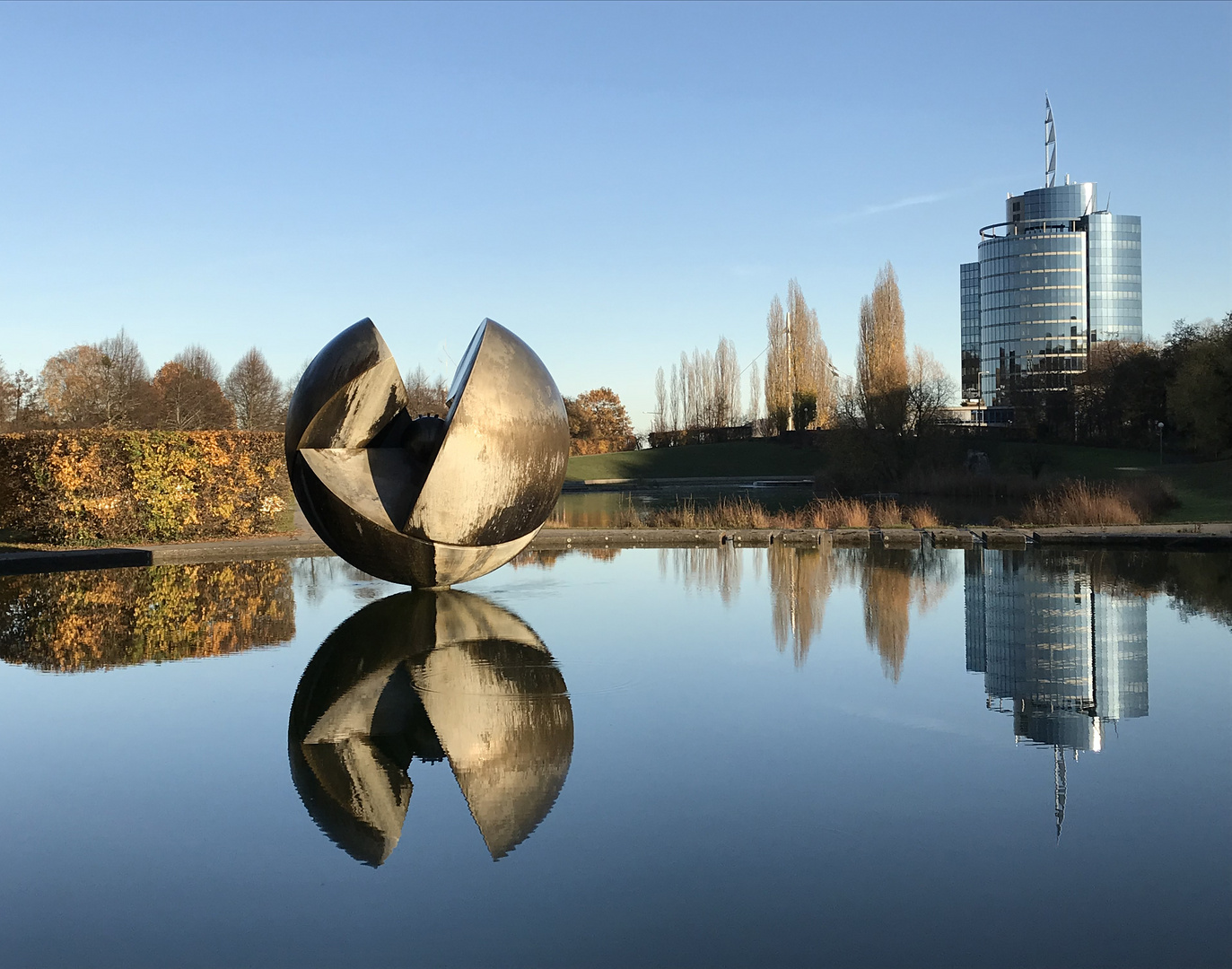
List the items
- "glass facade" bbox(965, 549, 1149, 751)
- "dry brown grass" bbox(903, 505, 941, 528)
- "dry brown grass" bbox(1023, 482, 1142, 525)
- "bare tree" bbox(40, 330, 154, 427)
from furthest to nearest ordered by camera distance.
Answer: "bare tree" bbox(40, 330, 154, 427), "dry brown grass" bbox(1023, 482, 1142, 525), "dry brown grass" bbox(903, 505, 941, 528), "glass facade" bbox(965, 549, 1149, 751)

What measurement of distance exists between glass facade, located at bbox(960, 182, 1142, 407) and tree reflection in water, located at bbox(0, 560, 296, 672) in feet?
336

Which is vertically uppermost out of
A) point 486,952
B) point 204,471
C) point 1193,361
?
point 1193,361

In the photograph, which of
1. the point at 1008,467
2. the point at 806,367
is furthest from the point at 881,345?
the point at 806,367

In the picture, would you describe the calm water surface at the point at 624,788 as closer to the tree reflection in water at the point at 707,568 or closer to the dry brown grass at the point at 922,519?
the tree reflection in water at the point at 707,568

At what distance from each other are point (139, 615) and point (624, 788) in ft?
27.0

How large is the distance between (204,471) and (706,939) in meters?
17.3

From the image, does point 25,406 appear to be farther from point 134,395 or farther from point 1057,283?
point 1057,283

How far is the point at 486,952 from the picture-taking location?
3867 mm

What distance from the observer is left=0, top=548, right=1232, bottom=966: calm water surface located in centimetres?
405

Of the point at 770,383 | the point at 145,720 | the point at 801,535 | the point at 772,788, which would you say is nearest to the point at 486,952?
the point at 772,788

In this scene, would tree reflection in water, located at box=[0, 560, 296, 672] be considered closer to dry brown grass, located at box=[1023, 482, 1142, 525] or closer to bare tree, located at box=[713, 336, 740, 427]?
dry brown grass, located at box=[1023, 482, 1142, 525]

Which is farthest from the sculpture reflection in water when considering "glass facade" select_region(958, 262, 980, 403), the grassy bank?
"glass facade" select_region(958, 262, 980, 403)

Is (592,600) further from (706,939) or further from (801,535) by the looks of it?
(706,939)

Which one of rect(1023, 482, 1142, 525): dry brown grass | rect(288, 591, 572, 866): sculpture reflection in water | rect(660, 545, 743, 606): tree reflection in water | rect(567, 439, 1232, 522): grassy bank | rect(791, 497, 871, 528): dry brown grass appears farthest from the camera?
rect(567, 439, 1232, 522): grassy bank
